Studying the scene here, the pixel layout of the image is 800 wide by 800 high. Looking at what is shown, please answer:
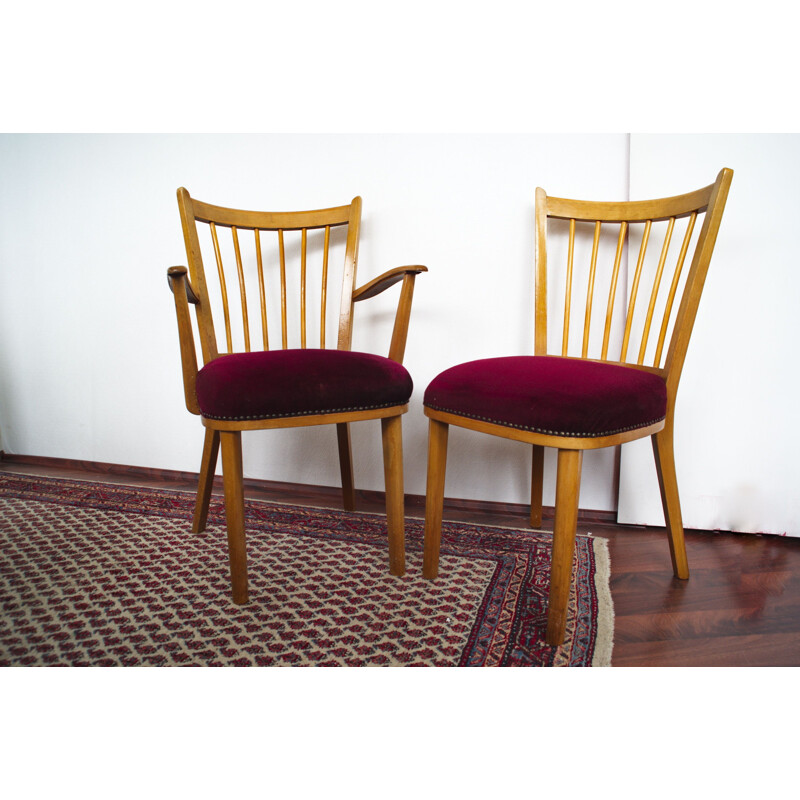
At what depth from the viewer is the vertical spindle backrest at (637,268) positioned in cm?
117

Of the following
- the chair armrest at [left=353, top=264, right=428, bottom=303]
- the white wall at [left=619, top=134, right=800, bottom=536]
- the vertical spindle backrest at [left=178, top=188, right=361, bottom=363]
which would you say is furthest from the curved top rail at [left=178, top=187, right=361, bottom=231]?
the white wall at [left=619, top=134, right=800, bottom=536]

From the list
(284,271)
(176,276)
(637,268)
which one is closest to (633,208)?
(637,268)

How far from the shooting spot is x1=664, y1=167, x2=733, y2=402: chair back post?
1130 mm

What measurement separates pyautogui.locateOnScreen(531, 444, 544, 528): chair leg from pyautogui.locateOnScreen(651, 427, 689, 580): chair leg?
0.38m

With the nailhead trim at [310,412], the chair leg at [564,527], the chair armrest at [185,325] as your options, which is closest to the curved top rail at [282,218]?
the chair armrest at [185,325]

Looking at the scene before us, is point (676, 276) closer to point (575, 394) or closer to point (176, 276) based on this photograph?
point (575, 394)

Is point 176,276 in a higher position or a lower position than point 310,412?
higher

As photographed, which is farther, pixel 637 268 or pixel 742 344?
pixel 742 344

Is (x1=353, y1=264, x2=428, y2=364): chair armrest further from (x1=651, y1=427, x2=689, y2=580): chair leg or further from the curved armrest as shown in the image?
(x1=651, y1=427, x2=689, y2=580): chair leg

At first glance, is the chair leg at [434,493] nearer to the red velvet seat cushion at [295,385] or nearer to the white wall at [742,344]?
the red velvet seat cushion at [295,385]

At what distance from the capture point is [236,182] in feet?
6.36

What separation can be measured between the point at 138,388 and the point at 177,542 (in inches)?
38.8

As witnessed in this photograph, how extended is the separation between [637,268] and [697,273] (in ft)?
0.77

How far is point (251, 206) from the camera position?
1.93 m
